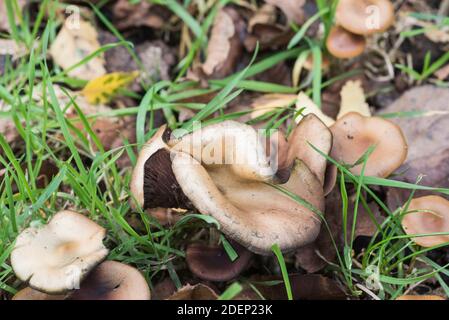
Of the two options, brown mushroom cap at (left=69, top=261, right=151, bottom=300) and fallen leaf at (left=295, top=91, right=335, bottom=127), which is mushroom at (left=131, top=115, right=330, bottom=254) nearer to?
brown mushroom cap at (left=69, top=261, right=151, bottom=300)

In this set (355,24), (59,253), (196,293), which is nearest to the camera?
(59,253)

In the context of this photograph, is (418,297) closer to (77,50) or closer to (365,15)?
(365,15)

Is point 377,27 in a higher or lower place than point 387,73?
higher

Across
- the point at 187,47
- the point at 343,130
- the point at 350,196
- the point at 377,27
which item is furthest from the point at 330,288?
the point at 187,47

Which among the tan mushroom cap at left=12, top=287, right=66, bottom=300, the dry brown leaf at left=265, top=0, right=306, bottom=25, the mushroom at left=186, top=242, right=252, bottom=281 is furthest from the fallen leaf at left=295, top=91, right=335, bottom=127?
the tan mushroom cap at left=12, top=287, right=66, bottom=300

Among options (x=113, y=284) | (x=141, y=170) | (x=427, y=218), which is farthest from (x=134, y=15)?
(x=427, y=218)

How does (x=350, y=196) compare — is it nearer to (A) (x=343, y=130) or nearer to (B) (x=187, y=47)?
(A) (x=343, y=130)
